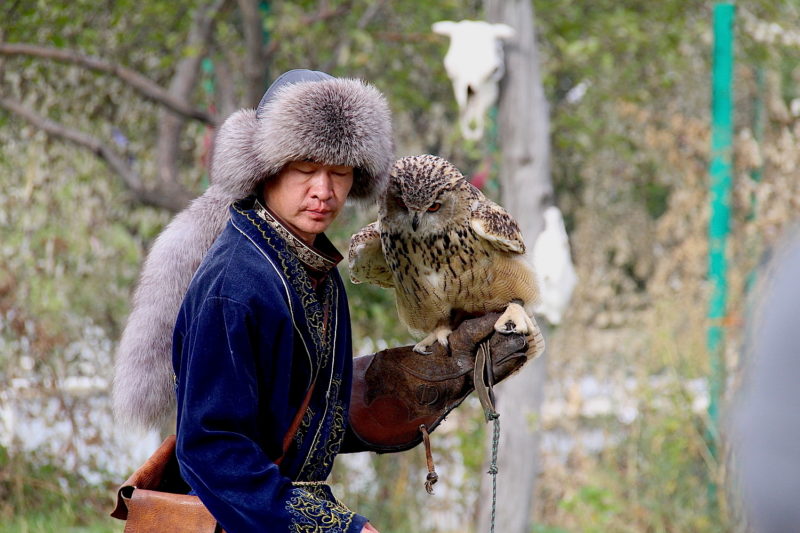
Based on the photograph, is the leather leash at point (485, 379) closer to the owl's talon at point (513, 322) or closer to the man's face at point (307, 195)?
the owl's talon at point (513, 322)

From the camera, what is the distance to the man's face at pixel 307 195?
1.93 meters

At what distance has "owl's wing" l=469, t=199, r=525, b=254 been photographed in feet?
7.47

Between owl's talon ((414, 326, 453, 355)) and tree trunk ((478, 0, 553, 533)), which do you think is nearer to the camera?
owl's talon ((414, 326, 453, 355))

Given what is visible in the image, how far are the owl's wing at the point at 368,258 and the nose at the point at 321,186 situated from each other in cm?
43

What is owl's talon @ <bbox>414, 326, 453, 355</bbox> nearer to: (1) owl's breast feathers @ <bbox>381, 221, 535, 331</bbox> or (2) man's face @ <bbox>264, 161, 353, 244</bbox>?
(1) owl's breast feathers @ <bbox>381, 221, 535, 331</bbox>

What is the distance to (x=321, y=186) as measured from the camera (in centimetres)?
193

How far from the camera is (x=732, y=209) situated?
215 inches

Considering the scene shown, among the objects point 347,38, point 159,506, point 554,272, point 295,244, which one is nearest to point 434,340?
point 295,244

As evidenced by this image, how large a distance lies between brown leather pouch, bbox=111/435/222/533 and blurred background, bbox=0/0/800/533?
2837 mm

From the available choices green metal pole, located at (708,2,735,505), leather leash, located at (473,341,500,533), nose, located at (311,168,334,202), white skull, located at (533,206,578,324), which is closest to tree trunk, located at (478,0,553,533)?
white skull, located at (533,206,578,324)

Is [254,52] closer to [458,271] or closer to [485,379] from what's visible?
[458,271]

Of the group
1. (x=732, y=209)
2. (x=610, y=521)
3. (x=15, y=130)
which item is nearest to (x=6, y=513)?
(x=15, y=130)

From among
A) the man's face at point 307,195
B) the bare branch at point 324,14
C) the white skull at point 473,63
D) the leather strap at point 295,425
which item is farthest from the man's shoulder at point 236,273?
the bare branch at point 324,14

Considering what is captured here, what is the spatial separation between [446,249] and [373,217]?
3040 millimetres
